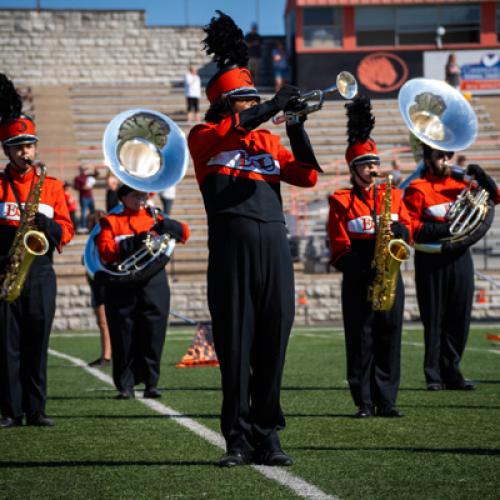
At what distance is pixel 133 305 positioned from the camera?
10.0 meters

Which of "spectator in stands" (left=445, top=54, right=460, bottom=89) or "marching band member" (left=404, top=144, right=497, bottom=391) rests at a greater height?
"spectator in stands" (left=445, top=54, right=460, bottom=89)

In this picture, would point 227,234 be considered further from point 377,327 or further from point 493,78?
point 493,78

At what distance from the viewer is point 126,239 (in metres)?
10.0

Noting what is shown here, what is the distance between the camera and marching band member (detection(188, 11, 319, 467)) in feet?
19.9

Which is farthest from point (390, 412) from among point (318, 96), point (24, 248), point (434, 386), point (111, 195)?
point (111, 195)

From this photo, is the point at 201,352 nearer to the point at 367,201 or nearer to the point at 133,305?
the point at 133,305

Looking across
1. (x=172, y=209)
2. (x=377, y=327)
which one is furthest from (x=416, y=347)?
(x=172, y=209)

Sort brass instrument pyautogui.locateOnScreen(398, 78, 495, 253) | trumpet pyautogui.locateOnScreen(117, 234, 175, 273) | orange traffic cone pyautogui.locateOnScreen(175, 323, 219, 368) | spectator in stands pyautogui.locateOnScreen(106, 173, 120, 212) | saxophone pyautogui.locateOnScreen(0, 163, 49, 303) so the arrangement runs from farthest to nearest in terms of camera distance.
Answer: spectator in stands pyautogui.locateOnScreen(106, 173, 120, 212) → orange traffic cone pyautogui.locateOnScreen(175, 323, 219, 368) → trumpet pyautogui.locateOnScreen(117, 234, 175, 273) → brass instrument pyautogui.locateOnScreen(398, 78, 495, 253) → saxophone pyautogui.locateOnScreen(0, 163, 49, 303)

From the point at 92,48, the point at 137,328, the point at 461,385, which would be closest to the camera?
the point at 461,385

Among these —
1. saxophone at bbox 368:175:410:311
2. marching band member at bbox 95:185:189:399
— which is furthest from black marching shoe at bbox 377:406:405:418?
marching band member at bbox 95:185:189:399

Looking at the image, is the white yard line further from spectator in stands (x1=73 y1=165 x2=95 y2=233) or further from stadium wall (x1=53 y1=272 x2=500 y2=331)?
spectator in stands (x1=73 y1=165 x2=95 y2=233)

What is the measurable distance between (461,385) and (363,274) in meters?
1.95

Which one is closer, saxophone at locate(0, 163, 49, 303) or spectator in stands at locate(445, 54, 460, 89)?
saxophone at locate(0, 163, 49, 303)

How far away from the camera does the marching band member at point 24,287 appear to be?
7.77m
